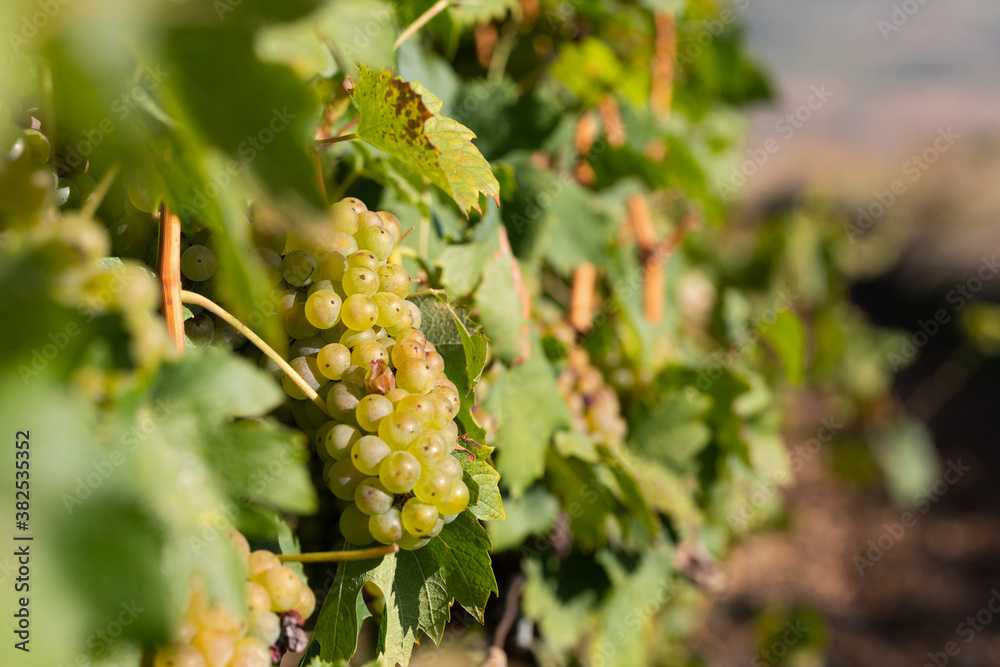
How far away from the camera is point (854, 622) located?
10.7 feet

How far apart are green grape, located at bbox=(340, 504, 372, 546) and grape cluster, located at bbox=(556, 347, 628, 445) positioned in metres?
0.46

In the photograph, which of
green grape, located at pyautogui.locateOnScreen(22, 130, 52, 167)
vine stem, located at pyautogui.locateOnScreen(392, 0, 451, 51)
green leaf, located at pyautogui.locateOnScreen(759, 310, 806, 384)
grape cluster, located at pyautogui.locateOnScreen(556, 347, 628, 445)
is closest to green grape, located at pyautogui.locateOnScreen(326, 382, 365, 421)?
green grape, located at pyautogui.locateOnScreen(22, 130, 52, 167)

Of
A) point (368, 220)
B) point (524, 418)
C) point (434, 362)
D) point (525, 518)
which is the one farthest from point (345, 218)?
point (525, 518)

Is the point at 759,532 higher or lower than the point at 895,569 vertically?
higher

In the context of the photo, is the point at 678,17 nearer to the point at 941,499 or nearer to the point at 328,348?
the point at 328,348

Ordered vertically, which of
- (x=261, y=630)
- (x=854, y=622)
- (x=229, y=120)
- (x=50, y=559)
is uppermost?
(x=229, y=120)

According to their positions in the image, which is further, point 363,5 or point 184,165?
point 363,5

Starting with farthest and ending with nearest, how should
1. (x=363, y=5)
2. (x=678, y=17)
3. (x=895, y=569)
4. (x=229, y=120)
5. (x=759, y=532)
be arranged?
→ (x=895, y=569) → (x=759, y=532) → (x=678, y=17) → (x=363, y=5) → (x=229, y=120)

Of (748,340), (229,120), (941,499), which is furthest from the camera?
(941,499)

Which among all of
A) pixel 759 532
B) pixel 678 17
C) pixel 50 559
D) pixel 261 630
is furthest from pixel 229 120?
pixel 759 532

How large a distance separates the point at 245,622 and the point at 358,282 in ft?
0.73

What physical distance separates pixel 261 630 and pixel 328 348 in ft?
0.57

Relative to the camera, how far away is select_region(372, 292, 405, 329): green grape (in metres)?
0.50

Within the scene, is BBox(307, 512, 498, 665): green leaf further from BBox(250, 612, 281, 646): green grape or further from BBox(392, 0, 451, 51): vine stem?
BBox(392, 0, 451, 51): vine stem
